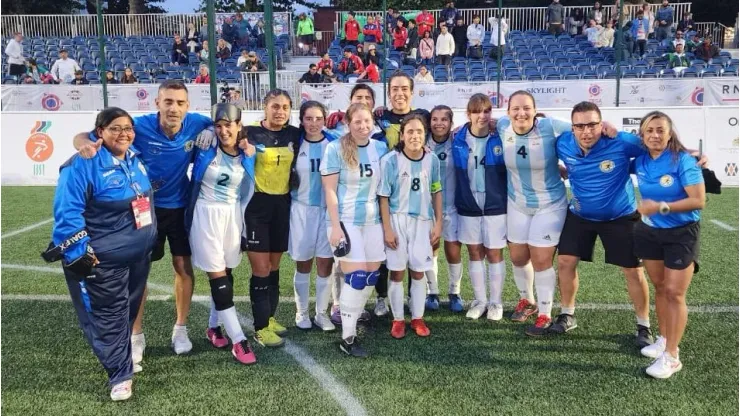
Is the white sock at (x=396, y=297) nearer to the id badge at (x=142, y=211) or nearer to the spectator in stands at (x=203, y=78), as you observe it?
the id badge at (x=142, y=211)

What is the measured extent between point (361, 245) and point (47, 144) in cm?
1054

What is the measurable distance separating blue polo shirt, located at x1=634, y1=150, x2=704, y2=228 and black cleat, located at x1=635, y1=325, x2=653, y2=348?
1.03 metres

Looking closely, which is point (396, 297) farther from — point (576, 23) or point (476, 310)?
point (576, 23)

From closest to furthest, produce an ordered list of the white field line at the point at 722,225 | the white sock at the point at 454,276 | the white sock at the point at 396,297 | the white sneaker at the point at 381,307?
1. the white sock at the point at 396,297
2. the white sneaker at the point at 381,307
3. the white sock at the point at 454,276
4. the white field line at the point at 722,225

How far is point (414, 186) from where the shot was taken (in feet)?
15.0

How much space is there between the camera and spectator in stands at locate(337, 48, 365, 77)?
15750 mm

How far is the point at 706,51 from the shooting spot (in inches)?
733

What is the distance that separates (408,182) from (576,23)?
61.2ft

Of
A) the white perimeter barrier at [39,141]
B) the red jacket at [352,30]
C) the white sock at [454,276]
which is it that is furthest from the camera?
the red jacket at [352,30]

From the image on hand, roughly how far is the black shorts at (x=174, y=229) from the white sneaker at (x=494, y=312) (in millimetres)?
2532

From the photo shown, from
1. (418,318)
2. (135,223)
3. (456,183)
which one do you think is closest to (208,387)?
(135,223)

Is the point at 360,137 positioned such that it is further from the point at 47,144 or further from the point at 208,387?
the point at 47,144

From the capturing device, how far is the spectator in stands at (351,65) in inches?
620

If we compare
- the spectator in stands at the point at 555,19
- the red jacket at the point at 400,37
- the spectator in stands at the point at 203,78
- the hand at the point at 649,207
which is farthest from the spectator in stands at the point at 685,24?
the hand at the point at 649,207
